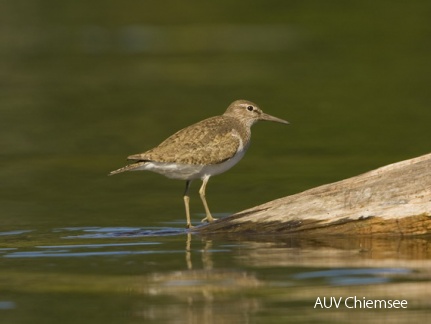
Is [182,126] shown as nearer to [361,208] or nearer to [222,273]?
[361,208]

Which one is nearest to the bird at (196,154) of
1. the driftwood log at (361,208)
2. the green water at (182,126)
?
the green water at (182,126)

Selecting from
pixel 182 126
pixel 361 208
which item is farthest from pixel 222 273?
pixel 182 126

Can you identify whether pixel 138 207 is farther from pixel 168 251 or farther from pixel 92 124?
pixel 92 124

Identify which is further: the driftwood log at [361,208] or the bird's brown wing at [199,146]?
the bird's brown wing at [199,146]

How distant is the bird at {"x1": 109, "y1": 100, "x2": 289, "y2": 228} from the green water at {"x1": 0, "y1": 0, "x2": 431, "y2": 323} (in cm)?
56

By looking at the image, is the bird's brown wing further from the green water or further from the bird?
the green water

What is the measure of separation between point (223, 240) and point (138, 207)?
3.04m

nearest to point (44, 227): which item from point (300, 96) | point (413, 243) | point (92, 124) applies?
point (413, 243)

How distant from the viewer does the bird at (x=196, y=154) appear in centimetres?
1473

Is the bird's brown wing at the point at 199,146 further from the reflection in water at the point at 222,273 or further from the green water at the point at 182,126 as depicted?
the reflection in water at the point at 222,273

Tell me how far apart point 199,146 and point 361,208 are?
2858 millimetres

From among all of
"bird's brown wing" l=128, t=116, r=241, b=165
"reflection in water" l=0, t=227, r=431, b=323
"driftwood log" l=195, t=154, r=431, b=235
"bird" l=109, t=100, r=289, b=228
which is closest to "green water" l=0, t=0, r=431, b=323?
"reflection in water" l=0, t=227, r=431, b=323

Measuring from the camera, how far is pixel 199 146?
1509 cm

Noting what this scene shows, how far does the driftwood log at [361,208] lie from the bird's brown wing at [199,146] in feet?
5.56
